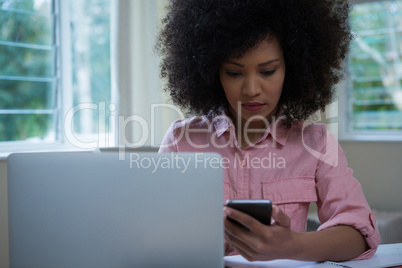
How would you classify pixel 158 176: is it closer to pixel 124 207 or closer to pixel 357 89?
pixel 124 207

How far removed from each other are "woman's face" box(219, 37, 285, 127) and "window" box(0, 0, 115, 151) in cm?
186

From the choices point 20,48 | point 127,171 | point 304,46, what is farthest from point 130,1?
point 127,171

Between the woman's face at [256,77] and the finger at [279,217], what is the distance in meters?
0.37

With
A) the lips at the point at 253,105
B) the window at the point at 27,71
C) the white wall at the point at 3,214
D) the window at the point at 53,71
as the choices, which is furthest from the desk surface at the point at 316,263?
the window at the point at 27,71

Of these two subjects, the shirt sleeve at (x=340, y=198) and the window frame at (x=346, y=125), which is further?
the window frame at (x=346, y=125)

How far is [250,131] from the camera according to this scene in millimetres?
1329

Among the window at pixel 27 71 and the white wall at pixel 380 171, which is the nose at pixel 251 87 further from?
the white wall at pixel 380 171

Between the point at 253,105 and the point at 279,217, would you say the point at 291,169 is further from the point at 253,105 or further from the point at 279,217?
the point at 279,217

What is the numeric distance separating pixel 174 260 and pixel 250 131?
0.68 m

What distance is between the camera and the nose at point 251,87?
110 cm

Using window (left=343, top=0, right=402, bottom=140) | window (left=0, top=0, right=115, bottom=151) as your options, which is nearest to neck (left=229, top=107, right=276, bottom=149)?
window (left=0, top=0, right=115, bottom=151)

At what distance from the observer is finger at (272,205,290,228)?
0.83 meters

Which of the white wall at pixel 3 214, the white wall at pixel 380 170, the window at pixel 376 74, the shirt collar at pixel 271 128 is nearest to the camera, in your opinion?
the shirt collar at pixel 271 128

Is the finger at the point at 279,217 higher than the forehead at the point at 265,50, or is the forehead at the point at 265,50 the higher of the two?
the forehead at the point at 265,50
